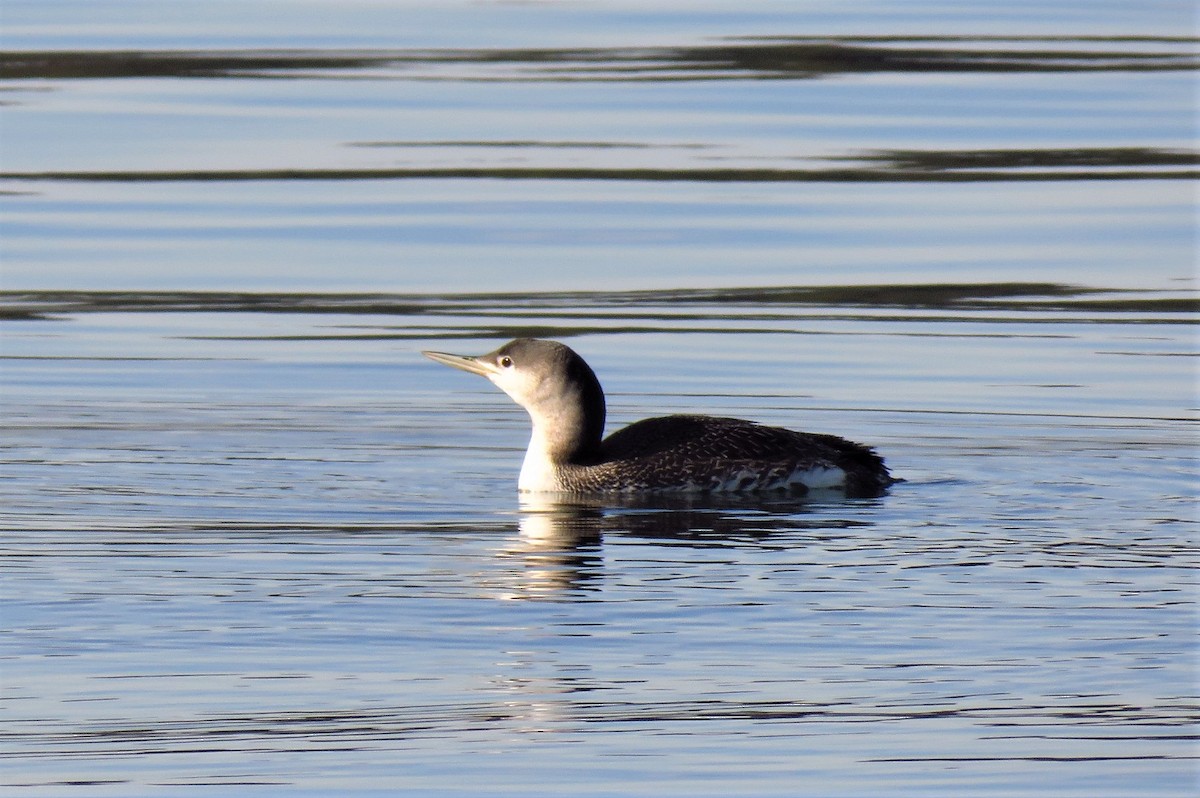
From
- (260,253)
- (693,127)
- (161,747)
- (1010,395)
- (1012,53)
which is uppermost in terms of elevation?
(1012,53)

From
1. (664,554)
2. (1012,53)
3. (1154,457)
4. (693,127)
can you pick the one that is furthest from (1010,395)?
(1012,53)

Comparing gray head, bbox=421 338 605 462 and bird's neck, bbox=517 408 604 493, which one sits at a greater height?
gray head, bbox=421 338 605 462

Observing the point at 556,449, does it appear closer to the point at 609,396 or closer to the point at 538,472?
the point at 538,472

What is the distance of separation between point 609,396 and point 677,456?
8.25 feet

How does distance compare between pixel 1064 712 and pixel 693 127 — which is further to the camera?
pixel 693 127

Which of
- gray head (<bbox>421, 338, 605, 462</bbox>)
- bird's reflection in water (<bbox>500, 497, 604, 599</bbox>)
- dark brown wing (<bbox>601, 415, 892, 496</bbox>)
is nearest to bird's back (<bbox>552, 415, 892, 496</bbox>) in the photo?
dark brown wing (<bbox>601, 415, 892, 496</bbox>)

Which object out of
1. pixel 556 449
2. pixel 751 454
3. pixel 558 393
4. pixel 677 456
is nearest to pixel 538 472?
pixel 556 449

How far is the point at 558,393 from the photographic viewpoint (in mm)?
11953

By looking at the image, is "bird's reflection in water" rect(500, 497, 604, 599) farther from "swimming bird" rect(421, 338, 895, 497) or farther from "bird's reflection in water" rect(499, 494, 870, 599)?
"swimming bird" rect(421, 338, 895, 497)

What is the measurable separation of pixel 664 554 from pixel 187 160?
12.3m

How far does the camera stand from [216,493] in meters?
11.2

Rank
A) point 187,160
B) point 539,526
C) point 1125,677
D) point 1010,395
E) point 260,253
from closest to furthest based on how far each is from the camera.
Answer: point 1125,677, point 539,526, point 1010,395, point 260,253, point 187,160

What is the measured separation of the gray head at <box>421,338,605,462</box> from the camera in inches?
469

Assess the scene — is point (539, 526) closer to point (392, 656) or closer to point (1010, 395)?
point (392, 656)
